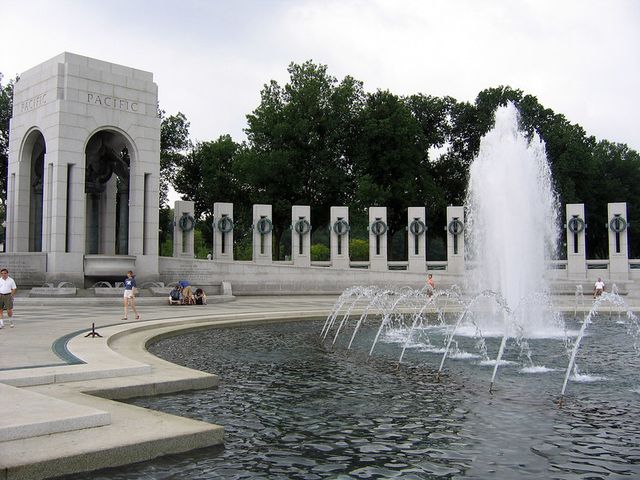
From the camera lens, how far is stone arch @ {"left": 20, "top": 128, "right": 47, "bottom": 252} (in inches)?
1141

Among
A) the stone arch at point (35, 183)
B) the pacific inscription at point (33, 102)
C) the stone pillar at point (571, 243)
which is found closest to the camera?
the pacific inscription at point (33, 102)

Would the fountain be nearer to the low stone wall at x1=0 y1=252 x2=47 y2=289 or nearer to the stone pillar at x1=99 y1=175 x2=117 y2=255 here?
the low stone wall at x1=0 y1=252 x2=47 y2=289

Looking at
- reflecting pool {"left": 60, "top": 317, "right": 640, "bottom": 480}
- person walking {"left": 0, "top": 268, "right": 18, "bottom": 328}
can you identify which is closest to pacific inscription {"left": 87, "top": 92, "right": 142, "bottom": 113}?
person walking {"left": 0, "top": 268, "right": 18, "bottom": 328}

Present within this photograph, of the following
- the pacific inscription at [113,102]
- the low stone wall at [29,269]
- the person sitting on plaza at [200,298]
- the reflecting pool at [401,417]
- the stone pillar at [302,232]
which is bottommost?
the reflecting pool at [401,417]

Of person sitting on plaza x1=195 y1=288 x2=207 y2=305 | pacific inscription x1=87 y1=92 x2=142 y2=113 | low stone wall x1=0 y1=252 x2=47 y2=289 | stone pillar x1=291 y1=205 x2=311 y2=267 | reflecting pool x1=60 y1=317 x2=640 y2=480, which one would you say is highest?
pacific inscription x1=87 y1=92 x2=142 y2=113

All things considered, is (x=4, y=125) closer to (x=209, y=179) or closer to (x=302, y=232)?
(x=209, y=179)

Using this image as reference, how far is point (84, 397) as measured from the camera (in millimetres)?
7672

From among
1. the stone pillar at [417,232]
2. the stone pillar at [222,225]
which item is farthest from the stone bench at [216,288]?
the stone pillar at [417,232]

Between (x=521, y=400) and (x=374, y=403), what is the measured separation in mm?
2064

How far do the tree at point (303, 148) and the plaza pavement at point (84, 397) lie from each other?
31.2 metres

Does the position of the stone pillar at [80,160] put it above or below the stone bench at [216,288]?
above

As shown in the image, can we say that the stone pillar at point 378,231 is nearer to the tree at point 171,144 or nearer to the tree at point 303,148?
the tree at point 303,148

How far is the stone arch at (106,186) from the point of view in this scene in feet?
95.6

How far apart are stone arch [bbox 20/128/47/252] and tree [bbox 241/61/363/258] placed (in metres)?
18.9
